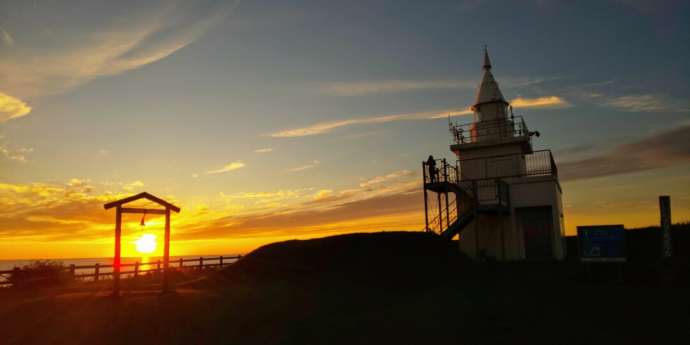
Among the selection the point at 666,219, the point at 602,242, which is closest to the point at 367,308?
the point at 602,242

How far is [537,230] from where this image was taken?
2850 cm

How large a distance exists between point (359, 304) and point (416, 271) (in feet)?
19.1

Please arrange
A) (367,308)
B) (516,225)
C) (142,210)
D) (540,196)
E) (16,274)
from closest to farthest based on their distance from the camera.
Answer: (367,308) → (142,210) → (16,274) → (540,196) → (516,225)

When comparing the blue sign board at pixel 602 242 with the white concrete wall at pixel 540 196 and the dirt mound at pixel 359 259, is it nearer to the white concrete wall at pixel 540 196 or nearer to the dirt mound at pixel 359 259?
the dirt mound at pixel 359 259

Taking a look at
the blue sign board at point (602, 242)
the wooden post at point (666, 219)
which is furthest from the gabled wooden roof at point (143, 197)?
the wooden post at point (666, 219)

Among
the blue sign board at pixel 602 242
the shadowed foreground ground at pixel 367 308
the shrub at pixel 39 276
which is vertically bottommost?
the shadowed foreground ground at pixel 367 308

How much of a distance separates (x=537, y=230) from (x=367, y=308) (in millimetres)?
16629

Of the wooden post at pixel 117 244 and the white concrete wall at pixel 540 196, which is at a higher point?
the white concrete wall at pixel 540 196

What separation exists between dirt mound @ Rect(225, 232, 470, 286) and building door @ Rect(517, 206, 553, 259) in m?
6.23

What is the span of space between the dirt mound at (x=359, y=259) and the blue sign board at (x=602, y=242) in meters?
5.56

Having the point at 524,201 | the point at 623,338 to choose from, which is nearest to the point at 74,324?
the point at 623,338

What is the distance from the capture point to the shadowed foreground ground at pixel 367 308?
12.3 meters

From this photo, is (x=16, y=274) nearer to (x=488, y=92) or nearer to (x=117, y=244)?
(x=117, y=244)

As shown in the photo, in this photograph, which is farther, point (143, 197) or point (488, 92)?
point (488, 92)
